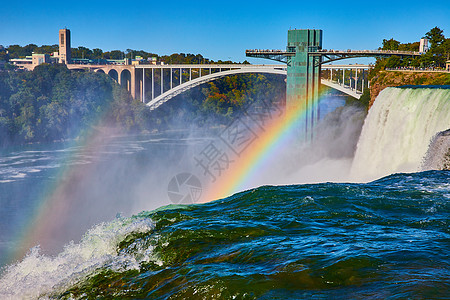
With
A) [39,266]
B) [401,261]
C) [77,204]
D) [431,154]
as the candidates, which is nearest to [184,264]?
[39,266]

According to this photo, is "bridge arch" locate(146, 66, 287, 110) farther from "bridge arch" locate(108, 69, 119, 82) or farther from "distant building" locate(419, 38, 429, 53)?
"distant building" locate(419, 38, 429, 53)

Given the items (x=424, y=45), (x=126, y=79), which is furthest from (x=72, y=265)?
(x=126, y=79)

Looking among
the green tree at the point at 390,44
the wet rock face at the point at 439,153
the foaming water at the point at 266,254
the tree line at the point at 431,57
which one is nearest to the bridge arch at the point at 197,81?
the green tree at the point at 390,44

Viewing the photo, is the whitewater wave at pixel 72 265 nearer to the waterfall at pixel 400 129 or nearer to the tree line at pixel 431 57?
the waterfall at pixel 400 129

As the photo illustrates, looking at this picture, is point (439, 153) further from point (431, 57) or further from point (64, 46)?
point (64, 46)

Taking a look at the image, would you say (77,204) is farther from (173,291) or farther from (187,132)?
(187,132)

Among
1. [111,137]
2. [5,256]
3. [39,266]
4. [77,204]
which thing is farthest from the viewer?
[111,137]
